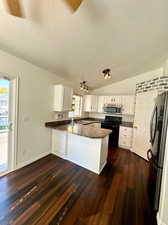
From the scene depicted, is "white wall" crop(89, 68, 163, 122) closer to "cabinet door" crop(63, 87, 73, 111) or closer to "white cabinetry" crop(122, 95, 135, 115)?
"white cabinetry" crop(122, 95, 135, 115)

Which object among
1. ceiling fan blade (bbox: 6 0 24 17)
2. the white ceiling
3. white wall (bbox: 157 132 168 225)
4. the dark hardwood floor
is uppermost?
the white ceiling

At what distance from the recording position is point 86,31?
6.17 feet

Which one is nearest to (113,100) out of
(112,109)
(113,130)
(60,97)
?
(112,109)

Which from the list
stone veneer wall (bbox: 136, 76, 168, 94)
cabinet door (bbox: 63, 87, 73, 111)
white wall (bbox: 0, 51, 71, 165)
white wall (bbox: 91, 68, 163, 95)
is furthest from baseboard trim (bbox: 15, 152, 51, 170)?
white wall (bbox: 91, 68, 163, 95)

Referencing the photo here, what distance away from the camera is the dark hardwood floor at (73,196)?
5.42 feet

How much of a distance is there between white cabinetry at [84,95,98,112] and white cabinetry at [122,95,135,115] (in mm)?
1256

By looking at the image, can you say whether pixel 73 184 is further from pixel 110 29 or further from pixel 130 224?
pixel 110 29

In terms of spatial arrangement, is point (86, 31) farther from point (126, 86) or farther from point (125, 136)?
point (126, 86)

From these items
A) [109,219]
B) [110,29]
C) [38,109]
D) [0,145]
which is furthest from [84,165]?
[110,29]

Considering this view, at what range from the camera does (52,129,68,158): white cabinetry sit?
3.40 meters

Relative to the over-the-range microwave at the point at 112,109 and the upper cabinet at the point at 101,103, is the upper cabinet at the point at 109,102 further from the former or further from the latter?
the over-the-range microwave at the point at 112,109

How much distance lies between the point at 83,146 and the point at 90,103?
2.73 m

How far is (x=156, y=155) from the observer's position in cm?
192

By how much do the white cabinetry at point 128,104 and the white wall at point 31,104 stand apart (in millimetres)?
2856
